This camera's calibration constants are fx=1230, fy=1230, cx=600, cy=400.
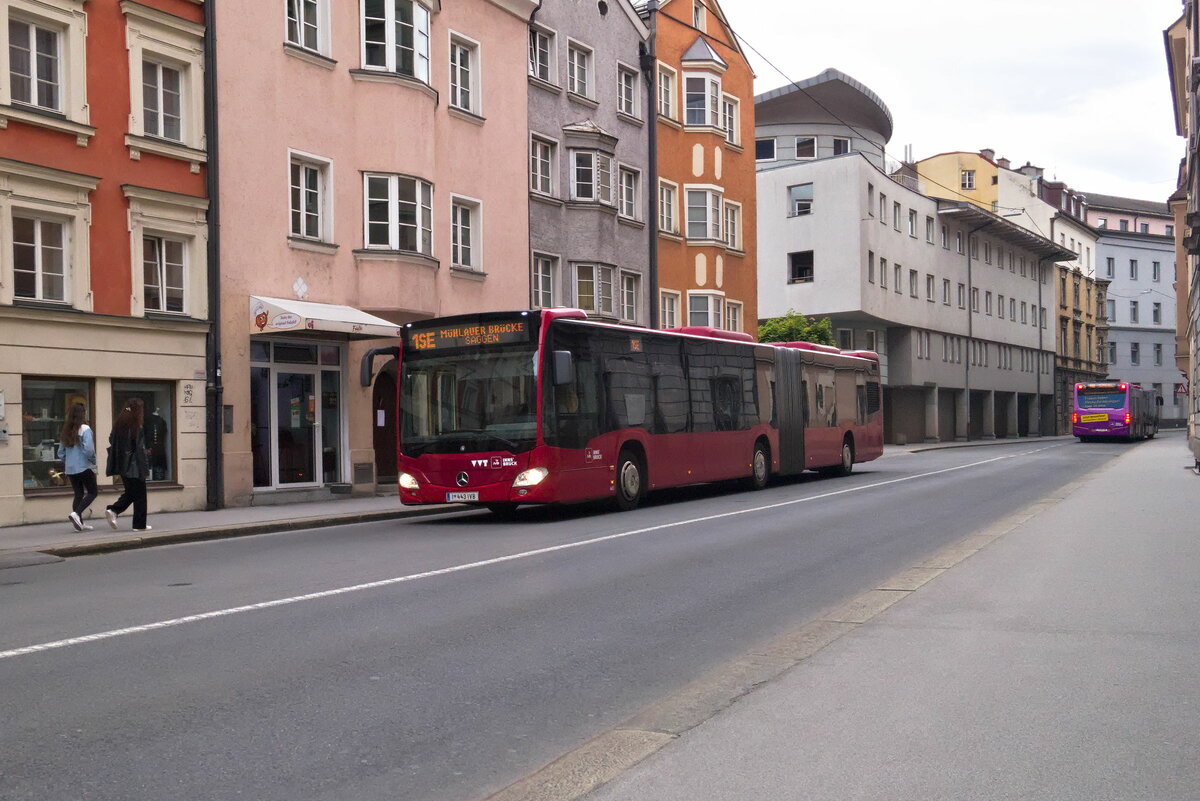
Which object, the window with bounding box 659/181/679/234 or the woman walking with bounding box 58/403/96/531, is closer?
the woman walking with bounding box 58/403/96/531

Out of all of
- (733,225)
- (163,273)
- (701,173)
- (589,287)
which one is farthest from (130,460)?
(733,225)

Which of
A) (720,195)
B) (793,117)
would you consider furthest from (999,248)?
(720,195)

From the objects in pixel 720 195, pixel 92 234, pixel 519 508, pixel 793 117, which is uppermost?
pixel 793 117

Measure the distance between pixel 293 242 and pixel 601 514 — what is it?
813 cm

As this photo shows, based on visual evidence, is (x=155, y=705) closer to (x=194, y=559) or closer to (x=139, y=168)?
(x=194, y=559)

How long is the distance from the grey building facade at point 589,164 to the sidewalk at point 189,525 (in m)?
10.5

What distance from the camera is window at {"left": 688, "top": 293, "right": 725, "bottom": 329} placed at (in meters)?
36.7

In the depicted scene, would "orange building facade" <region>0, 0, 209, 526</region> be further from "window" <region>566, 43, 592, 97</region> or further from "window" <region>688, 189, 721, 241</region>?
"window" <region>688, 189, 721, 241</region>

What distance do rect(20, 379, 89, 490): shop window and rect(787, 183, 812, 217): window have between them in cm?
4127

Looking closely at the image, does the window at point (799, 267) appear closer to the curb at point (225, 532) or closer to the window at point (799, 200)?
the window at point (799, 200)

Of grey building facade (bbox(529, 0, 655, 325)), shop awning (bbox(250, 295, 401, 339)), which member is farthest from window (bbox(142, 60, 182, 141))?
grey building facade (bbox(529, 0, 655, 325))

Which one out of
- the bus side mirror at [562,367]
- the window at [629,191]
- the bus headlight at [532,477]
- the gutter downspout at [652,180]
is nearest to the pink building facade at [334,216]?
the bus headlight at [532,477]

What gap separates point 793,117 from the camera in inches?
2494

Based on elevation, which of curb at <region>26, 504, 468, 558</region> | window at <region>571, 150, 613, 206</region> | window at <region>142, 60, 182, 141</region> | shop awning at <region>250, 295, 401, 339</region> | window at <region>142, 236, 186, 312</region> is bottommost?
curb at <region>26, 504, 468, 558</region>
